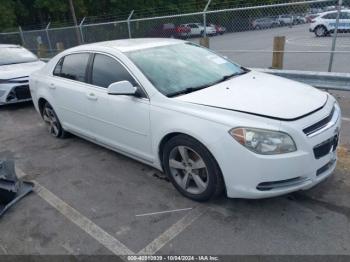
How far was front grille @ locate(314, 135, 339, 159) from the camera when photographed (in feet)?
9.36

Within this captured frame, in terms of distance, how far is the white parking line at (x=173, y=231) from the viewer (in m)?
2.85

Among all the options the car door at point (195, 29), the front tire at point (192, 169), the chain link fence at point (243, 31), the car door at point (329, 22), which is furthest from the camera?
the car door at point (329, 22)

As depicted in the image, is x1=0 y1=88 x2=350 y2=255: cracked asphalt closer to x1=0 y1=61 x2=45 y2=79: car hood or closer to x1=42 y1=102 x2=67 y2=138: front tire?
x1=42 y1=102 x2=67 y2=138: front tire

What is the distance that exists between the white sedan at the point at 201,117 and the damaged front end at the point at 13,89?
319 cm

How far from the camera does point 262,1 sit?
21.3 metres

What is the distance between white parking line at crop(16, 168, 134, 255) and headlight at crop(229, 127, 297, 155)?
1.34 meters

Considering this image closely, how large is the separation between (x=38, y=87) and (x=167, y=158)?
314cm

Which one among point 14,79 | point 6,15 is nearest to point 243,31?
point 14,79

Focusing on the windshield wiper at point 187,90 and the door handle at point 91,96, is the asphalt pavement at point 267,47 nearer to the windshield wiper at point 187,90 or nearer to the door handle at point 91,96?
the door handle at point 91,96

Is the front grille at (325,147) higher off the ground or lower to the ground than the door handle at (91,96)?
lower

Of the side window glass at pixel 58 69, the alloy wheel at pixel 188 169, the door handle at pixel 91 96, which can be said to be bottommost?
the alloy wheel at pixel 188 169

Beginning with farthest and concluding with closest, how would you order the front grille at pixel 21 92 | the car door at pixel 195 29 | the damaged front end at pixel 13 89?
1. the car door at pixel 195 29
2. the front grille at pixel 21 92
3. the damaged front end at pixel 13 89

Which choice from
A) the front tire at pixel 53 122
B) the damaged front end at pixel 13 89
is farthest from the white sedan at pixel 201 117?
the damaged front end at pixel 13 89

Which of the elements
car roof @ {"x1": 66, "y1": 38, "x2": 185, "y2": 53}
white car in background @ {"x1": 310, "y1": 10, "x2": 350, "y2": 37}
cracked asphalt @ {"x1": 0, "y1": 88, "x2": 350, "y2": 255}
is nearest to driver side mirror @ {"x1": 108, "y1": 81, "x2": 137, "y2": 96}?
car roof @ {"x1": 66, "y1": 38, "x2": 185, "y2": 53}
